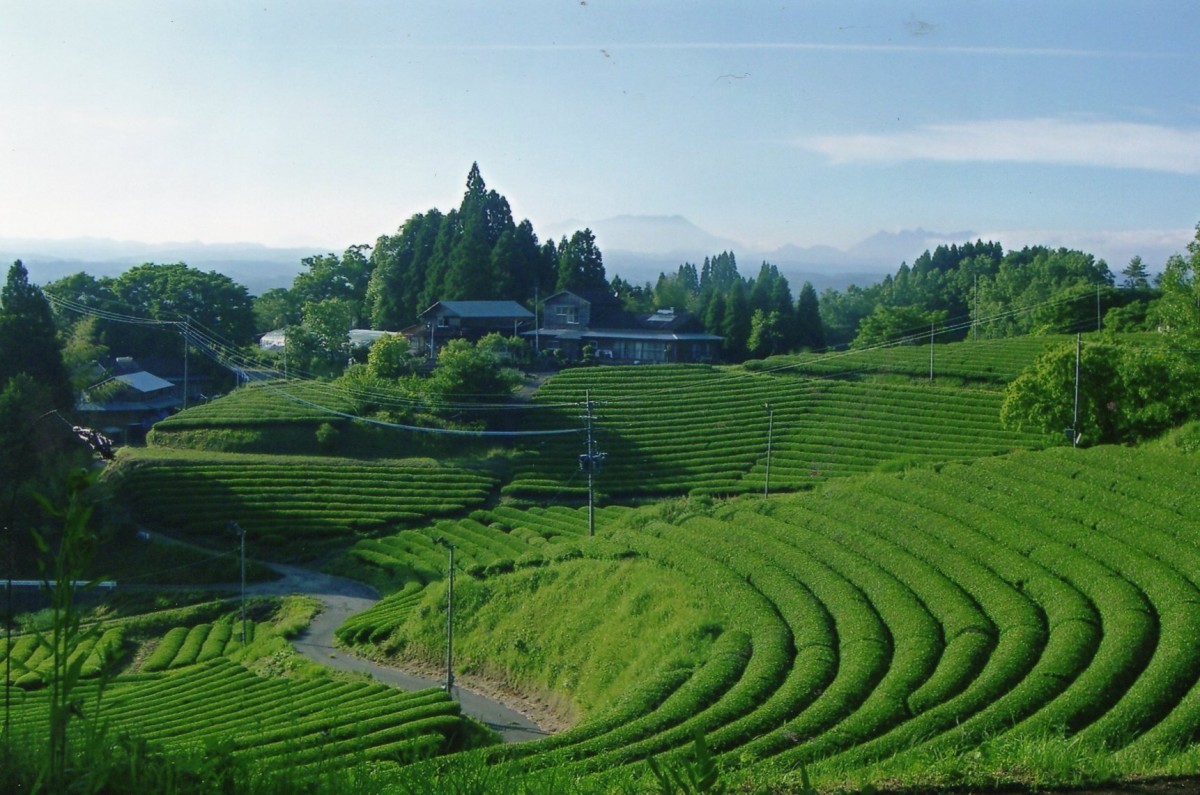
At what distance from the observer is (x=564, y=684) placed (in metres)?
22.4

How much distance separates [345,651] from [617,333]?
35.1 m

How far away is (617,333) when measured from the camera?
60.7 meters

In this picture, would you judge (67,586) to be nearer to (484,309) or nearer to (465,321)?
(465,321)

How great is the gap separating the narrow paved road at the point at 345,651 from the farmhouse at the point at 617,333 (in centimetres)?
2557

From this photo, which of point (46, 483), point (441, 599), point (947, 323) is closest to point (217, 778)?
→ point (441, 599)

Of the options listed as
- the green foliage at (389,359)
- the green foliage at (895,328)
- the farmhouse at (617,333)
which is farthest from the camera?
the green foliage at (895,328)

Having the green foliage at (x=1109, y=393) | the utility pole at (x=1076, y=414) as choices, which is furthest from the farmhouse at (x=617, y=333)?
the utility pole at (x=1076, y=414)

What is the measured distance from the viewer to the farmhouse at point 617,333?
59.0 meters

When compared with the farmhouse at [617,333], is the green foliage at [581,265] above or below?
above

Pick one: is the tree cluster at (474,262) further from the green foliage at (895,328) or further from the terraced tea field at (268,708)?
the terraced tea field at (268,708)

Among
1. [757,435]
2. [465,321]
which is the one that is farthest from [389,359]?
[757,435]

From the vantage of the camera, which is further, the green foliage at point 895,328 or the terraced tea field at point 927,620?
the green foliage at point 895,328

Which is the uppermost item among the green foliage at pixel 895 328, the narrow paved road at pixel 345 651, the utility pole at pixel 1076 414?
the green foliage at pixel 895 328

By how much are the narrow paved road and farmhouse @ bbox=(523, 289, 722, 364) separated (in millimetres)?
25571
